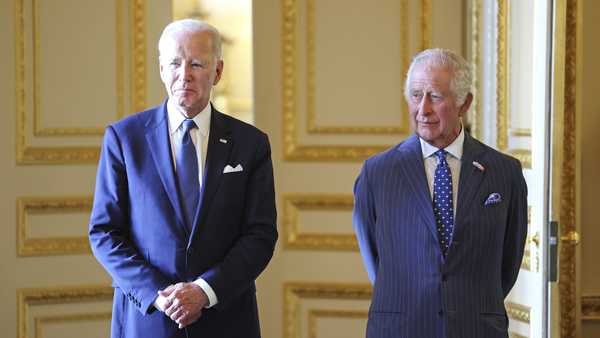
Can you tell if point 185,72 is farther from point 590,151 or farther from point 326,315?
point 590,151

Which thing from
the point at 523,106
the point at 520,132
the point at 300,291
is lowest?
the point at 300,291

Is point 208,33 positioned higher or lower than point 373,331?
higher

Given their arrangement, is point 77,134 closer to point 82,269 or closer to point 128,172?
point 82,269

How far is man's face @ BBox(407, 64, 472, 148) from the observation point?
9.07ft

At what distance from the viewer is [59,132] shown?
14.6 feet

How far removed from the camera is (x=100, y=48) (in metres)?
4.48

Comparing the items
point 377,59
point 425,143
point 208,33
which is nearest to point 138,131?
point 208,33

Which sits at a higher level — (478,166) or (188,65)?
(188,65)

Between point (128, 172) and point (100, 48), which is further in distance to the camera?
point (100, 48)

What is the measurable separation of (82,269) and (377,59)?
162 centimetres

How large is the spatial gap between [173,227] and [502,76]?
1.97m

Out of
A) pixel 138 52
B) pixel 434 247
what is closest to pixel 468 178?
pixel 434 247

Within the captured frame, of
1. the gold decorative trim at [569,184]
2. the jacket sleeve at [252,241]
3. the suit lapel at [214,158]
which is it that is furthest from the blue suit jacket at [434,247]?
the gold decorative trim at [569,184]

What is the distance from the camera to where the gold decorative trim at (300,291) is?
4656 millimetres
